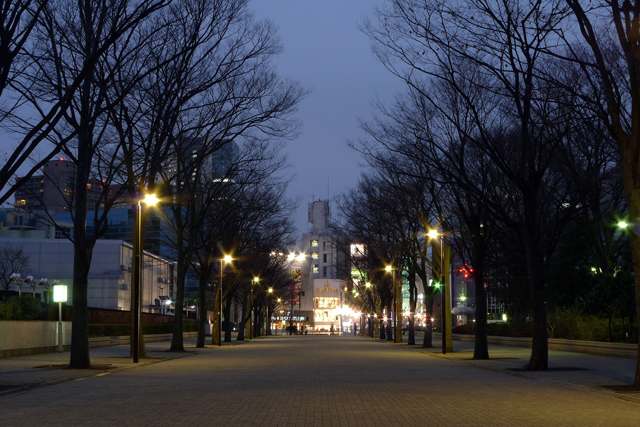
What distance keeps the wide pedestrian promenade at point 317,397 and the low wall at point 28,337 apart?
5.12m

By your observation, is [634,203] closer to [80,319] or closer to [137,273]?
[80,319]

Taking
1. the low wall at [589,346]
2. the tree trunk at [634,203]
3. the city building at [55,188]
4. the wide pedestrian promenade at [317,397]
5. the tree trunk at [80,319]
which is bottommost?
the low wall at [589,346]

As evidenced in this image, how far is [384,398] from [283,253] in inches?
2151

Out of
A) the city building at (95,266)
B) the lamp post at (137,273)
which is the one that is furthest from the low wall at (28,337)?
the city building at (95,266)

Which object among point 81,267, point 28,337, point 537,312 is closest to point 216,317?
point 28,337

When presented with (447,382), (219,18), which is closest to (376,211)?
(219,18)

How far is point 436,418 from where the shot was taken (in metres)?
10.9

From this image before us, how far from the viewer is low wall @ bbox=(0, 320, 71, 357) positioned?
27.0 m

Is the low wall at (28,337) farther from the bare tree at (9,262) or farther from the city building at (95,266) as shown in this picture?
the city building at (95,266)

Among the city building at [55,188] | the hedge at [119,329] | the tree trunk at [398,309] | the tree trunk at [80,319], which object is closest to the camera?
the tree trunk at [80,319]

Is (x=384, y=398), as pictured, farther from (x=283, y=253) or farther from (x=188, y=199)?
(x=283, y=253)

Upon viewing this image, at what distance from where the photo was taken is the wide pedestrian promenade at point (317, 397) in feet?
35.4

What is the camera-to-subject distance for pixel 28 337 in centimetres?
2936

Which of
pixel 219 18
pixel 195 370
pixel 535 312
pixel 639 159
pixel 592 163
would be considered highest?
pixel 219 18
